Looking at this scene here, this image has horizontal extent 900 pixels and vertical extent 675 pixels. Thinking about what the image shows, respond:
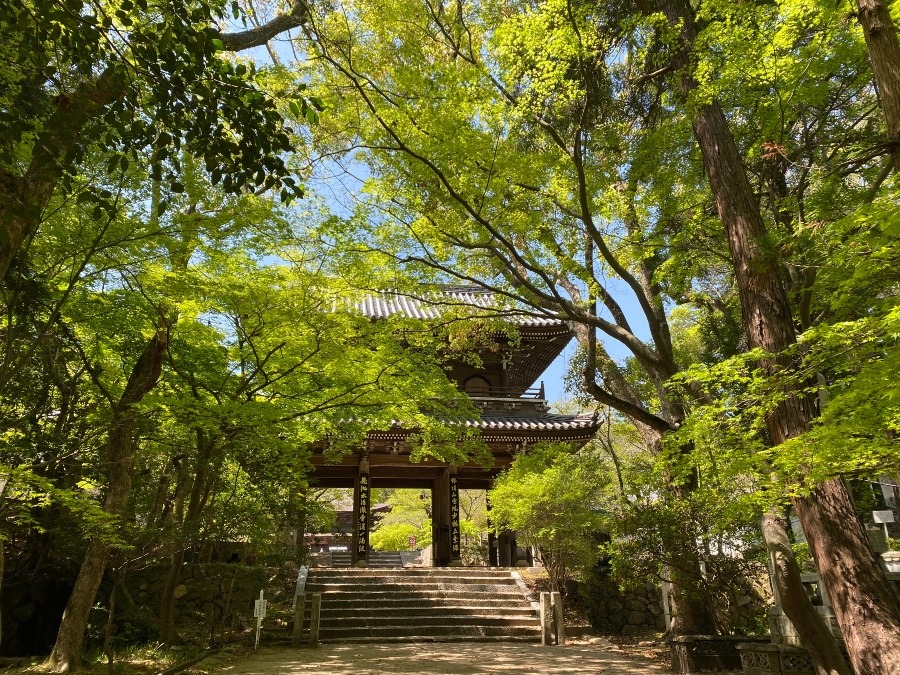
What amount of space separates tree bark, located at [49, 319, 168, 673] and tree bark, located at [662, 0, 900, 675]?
6008 mm

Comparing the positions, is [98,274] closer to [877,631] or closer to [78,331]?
[78,331]

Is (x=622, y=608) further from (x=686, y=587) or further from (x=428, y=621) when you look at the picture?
(x=686, y=587)

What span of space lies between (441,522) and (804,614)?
9.89 m

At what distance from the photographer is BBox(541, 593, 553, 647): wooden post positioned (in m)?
9.23

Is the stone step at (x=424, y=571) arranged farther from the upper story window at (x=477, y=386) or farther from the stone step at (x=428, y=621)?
the upper story window at (x=477, y=386)

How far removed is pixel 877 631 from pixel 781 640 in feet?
8.71

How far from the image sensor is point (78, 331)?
6816 millimetres

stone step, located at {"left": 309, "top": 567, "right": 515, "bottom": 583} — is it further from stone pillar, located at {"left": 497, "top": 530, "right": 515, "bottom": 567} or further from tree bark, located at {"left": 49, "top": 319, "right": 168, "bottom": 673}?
tree bark, located at {"left": 49, "top": 319, "right": 168, "bottom": 673}

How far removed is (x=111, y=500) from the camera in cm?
673

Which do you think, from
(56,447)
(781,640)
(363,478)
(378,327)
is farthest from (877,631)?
(363,478)

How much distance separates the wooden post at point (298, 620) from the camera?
8.98 meters

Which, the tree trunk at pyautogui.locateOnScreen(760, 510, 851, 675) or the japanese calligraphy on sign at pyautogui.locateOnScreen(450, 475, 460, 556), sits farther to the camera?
the japanese calligraphy on sign at pyautogui.locateOnScreen(450, 475, 460, 556)

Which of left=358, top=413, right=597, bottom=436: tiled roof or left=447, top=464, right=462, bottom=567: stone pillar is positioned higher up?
left=358, top=413, right=597, bottom=436: tiled roof

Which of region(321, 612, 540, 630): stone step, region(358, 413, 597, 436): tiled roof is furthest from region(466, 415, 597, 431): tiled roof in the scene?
region(321, 612, 540, 630): stone step
